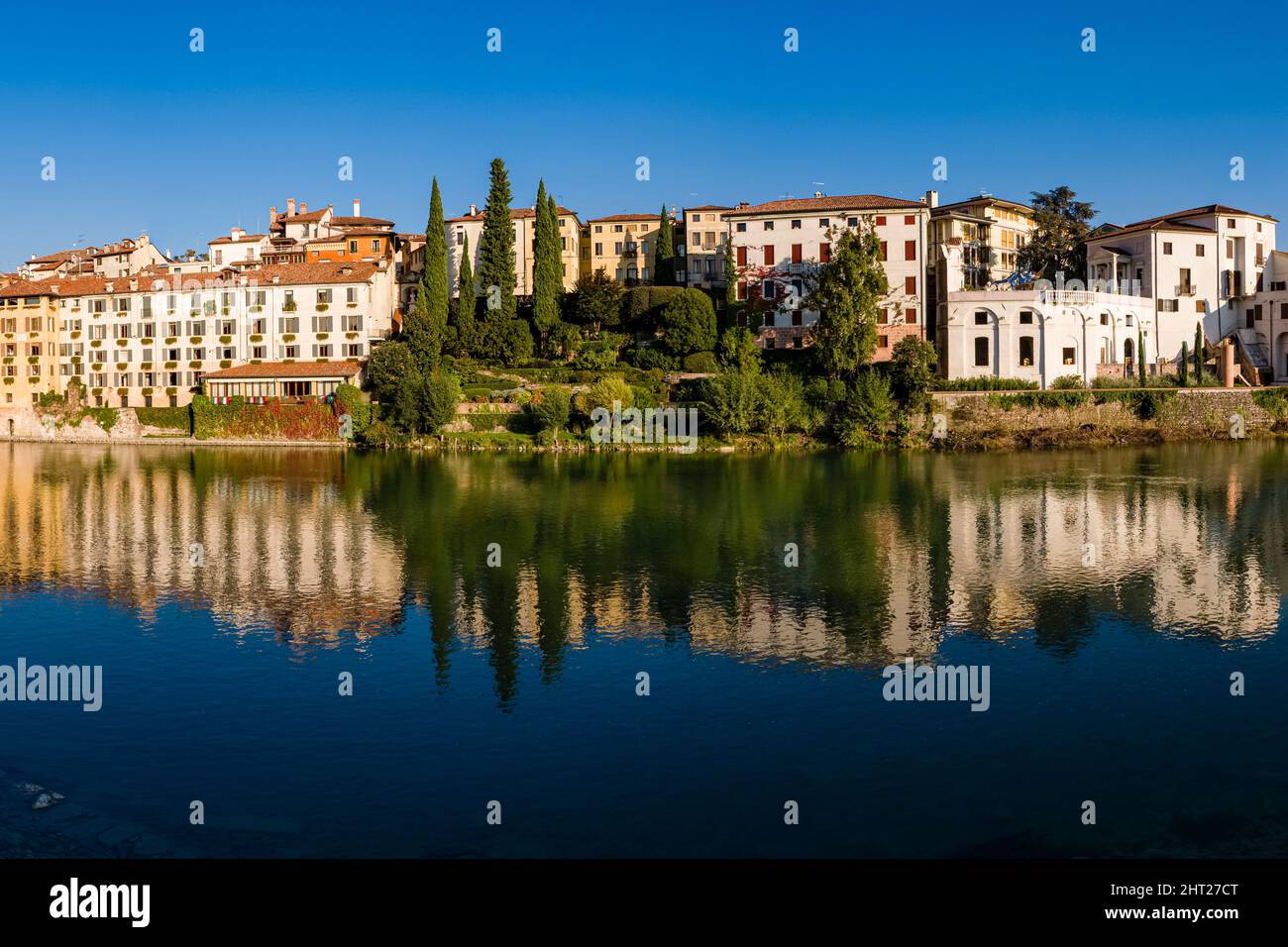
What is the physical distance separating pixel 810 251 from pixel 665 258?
13.8 meters

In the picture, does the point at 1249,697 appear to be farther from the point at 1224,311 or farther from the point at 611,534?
the point at 1224,311

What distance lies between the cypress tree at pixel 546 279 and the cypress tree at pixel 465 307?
14.2 ft

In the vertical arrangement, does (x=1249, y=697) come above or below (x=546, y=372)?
below

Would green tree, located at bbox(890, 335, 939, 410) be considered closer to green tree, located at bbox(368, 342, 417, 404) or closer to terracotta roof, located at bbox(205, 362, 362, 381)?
green tree, located at bbox(368, 342, 417, 404)

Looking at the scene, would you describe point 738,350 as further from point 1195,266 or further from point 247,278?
point 247,278

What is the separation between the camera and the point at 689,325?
234ft

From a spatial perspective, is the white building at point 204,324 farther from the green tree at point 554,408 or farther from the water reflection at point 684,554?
the water reflection at point 684,554

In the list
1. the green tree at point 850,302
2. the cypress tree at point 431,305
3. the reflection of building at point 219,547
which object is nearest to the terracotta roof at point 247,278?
the cypress tree at point 431,305

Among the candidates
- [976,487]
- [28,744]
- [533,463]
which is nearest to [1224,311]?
[976,487]

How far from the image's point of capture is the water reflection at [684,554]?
23.3m

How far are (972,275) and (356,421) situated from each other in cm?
4367

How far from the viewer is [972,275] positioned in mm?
79188

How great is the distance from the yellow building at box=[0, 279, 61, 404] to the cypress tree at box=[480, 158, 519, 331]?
35356mm

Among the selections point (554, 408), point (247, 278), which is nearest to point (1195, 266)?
point (554, 408)
